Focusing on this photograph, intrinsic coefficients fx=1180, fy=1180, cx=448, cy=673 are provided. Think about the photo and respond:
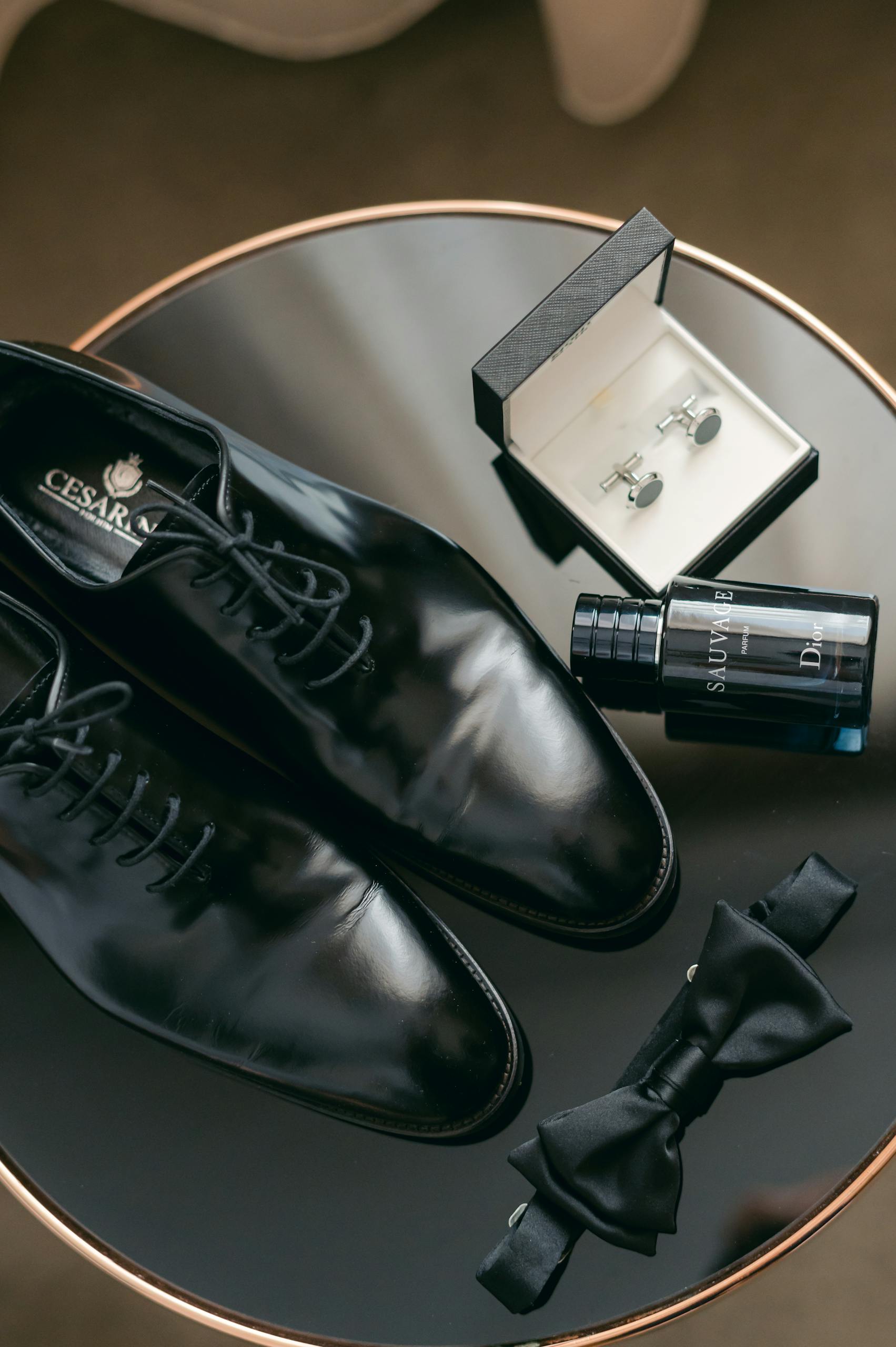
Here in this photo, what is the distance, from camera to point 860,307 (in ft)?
4.23

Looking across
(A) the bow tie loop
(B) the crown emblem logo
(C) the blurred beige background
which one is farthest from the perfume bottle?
(C) the blurred beige background

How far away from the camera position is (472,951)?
803 millimetres

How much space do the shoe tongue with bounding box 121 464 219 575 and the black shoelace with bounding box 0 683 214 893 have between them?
81 mm

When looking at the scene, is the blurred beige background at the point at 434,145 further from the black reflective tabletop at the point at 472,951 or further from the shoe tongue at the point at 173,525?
the shoe tongue at the point at 173,525

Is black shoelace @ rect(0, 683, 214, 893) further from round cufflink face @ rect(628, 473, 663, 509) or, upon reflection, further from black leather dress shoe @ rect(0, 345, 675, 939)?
round cufflink face @ rect(628, 473, 663, 509)

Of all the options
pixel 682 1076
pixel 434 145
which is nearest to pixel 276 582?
pixel 682 1076

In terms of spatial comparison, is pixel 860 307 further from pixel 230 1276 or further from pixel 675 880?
pixel 230 1276

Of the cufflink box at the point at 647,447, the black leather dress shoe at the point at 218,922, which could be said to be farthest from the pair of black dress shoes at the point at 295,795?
the cufflink box at the point at 647,447

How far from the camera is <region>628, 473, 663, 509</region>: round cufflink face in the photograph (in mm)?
826

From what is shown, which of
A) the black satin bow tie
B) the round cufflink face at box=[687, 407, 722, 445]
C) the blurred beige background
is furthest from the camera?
the blurred beige background

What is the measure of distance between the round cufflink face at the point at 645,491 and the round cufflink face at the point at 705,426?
0.04 meters

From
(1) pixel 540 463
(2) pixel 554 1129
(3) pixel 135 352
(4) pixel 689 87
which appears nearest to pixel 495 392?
(1) pixel 540 463

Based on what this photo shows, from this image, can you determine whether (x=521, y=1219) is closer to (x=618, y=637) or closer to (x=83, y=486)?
(x=618, y=637)

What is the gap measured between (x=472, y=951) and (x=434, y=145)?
3.23ft
